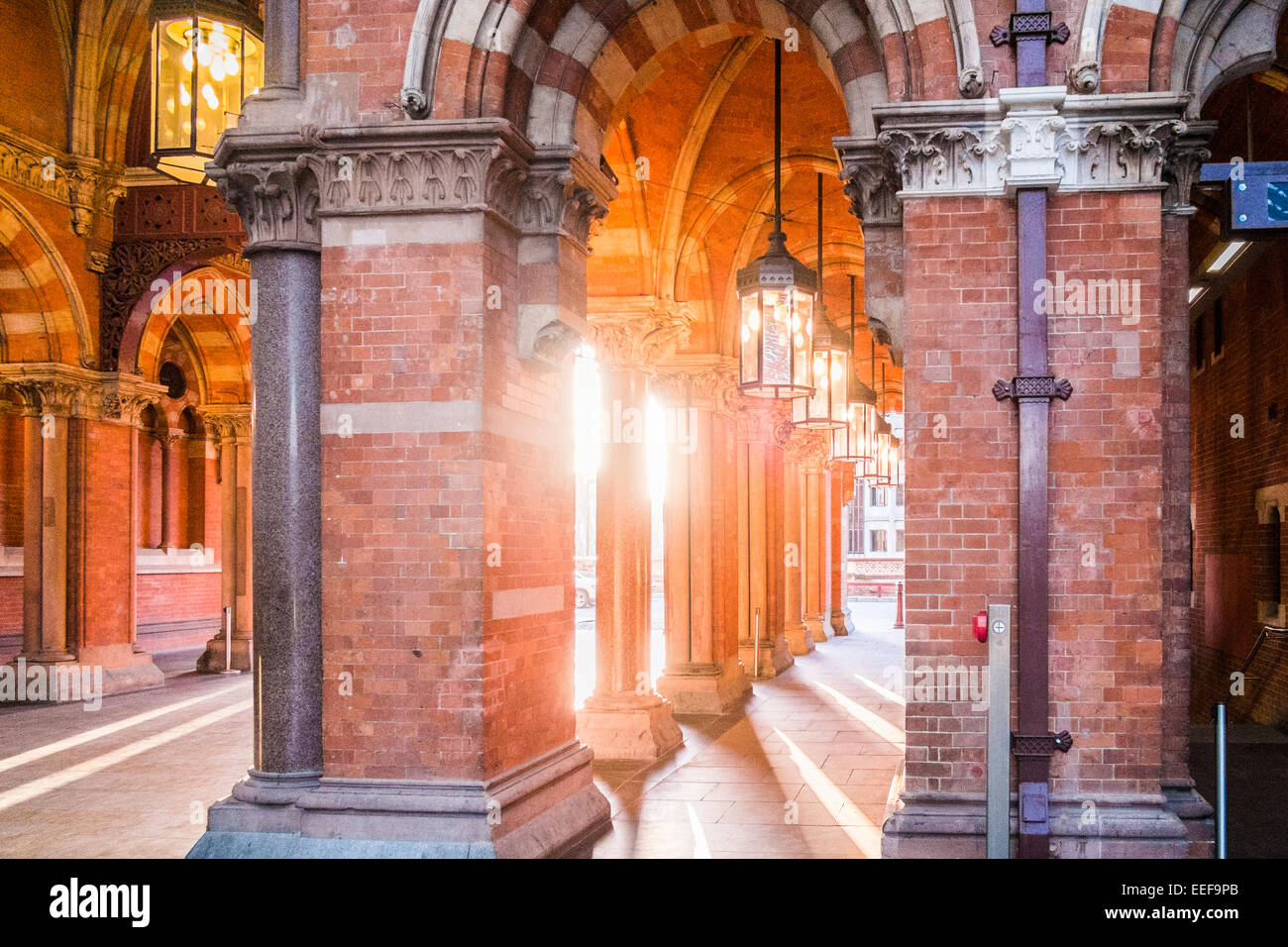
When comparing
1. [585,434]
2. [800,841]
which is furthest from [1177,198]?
[585,434]

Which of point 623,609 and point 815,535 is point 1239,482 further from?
point 815,535

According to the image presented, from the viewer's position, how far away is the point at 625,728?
35.1 ft

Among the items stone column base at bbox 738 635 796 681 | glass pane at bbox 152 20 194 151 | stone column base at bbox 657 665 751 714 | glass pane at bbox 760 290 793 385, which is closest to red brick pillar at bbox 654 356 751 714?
stone column base at bbox 657 665 751 714

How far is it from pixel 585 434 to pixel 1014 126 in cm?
2958

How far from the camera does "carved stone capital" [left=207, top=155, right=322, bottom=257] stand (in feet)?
22.7

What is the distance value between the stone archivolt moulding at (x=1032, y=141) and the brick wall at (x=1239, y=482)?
589 centimetres

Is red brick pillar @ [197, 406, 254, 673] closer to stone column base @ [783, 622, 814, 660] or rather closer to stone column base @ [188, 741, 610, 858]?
stone column base @ [783, 622, 814, 660]

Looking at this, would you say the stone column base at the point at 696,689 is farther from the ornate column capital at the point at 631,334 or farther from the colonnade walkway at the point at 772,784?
the ornate column capital at the point at 631,334

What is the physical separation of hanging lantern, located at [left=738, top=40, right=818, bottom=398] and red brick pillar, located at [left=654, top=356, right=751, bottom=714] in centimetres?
367

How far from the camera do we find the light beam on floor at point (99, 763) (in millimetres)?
9148

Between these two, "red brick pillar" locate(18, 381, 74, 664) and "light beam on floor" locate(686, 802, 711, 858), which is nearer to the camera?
"light beam on floor" locate(686, 802, 711, 858)

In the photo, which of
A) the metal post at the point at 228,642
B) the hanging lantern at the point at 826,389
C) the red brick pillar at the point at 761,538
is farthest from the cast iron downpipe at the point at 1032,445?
the metal post at the point at 228,642

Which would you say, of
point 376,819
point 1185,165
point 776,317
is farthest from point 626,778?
point 1185,165

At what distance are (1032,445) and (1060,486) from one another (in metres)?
0.30
